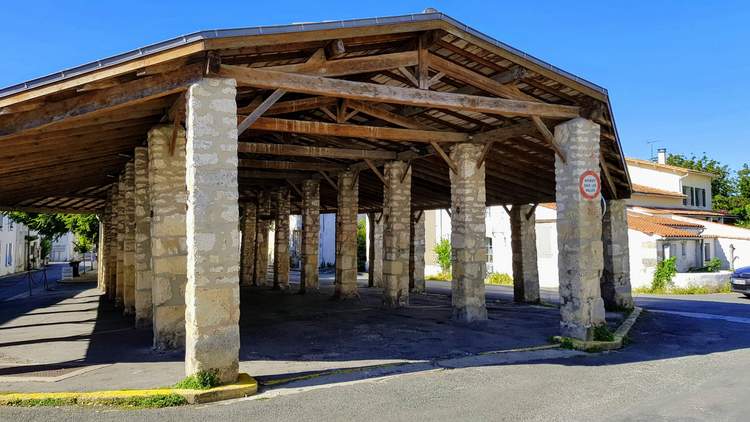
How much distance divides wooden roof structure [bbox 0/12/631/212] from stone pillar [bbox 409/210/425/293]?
6304 millimetres

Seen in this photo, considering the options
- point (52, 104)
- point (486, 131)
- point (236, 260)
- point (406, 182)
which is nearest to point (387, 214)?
point (406, 182)

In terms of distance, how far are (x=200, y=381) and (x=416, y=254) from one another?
14.5 metres

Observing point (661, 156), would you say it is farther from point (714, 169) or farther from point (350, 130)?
point (350, 130)

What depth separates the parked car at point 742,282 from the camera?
17094mm

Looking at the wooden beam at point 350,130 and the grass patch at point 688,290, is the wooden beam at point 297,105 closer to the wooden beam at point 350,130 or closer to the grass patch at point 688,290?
the wooden beam at point 350,130

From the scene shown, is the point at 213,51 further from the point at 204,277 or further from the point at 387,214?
the point at 387,214

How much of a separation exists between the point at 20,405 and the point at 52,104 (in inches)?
130

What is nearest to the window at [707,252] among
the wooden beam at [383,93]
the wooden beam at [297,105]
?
the wooden beam at [383,93]

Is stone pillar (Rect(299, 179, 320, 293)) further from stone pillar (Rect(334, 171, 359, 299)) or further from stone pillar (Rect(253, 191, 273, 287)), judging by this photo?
stone pillar (Rect(253, 191, 273, 287))

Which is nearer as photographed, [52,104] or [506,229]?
[52,104]

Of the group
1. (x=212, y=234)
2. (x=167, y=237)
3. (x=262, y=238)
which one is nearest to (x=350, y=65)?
(x=212, y=234)

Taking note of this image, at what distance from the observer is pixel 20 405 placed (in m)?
5.05

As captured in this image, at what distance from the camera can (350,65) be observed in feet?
22.3

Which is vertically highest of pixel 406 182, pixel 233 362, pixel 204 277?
pixel 406 182
